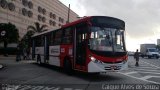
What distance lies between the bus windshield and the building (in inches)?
1816

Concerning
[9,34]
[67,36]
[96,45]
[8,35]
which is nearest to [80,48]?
[96,45]

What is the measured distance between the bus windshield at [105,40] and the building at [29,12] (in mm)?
46125

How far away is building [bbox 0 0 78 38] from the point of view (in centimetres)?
6212

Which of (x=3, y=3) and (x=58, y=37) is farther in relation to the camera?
(x=3, y=3)

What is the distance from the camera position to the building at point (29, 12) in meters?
62.1

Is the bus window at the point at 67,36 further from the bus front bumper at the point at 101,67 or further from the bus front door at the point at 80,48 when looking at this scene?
the bus front bumper at the point at 101,67

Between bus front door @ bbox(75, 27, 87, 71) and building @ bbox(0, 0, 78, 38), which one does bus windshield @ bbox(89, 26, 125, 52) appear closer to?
bus front door @ bbox(75, 27, 87, 71)

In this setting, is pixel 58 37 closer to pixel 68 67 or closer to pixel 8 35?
pixel 68 67

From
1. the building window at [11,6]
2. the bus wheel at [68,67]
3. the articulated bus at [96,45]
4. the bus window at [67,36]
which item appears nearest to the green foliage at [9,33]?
the building window at [11,6]

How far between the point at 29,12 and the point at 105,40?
195ft

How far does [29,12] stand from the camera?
7275 cm

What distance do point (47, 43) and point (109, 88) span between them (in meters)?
11.8

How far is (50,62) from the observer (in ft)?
73.0

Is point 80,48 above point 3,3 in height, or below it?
below
